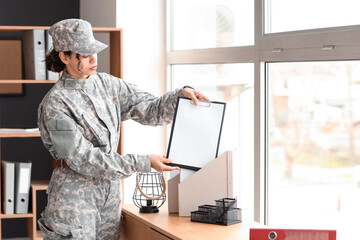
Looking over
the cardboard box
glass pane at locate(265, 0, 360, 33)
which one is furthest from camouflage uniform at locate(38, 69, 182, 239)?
the cardboard box

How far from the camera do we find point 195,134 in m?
2.79

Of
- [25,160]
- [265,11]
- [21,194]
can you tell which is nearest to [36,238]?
[21,194]

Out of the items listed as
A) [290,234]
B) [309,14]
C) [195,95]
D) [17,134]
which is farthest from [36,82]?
[290,234]

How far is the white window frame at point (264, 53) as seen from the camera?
2688 millimetres

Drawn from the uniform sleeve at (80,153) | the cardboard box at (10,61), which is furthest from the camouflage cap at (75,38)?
the cardboard box at (10,61)

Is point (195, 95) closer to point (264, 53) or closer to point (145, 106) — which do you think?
point (145, 106)

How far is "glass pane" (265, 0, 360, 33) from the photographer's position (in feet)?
8.75

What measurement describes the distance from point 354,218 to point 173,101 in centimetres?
91

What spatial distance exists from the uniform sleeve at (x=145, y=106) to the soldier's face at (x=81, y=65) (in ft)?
0.76

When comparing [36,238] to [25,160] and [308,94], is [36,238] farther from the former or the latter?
[308,94]

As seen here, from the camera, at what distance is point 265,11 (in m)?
3.18

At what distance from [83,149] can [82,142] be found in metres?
0.03

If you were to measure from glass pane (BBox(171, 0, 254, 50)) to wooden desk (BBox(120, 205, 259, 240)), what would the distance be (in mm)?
1027

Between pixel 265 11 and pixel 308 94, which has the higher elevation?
pixel 265 11
